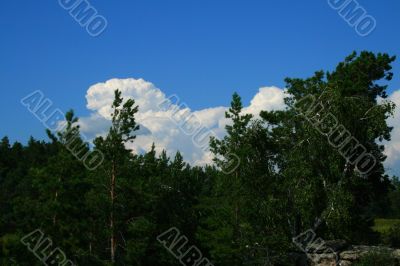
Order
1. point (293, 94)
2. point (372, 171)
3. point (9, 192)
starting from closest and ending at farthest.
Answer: point (372, 171) < point (293, 94) < point (9, 192)

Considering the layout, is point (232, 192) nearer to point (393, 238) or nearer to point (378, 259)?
point (378, 259)

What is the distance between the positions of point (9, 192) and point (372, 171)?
48028 mm

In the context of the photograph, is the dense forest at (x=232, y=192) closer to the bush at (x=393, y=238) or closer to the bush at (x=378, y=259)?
the bush at (x=378, y=259)

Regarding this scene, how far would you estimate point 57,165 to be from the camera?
27156 millimetres

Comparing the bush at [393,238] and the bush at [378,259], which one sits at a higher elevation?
the bush at [393,238]

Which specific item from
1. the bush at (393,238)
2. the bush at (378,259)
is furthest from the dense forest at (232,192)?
the bush at (393,238)

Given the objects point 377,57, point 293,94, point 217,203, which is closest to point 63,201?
point 217,203

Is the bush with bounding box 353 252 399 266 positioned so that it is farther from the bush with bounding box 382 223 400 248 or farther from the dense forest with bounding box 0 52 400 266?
the bush with bounding box 382 223 400 248

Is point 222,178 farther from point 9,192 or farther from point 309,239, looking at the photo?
point 9,192

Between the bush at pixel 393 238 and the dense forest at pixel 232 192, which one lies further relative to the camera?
the bush at pixel 393 238

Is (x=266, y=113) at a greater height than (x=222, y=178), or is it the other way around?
(x=266, y=113)

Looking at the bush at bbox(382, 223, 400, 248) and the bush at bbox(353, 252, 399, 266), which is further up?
the bush at bbox(382, 223, 400, 248)

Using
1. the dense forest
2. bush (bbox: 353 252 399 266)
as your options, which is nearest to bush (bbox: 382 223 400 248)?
the dense forest

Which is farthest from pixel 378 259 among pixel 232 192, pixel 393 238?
pixel 393 238
